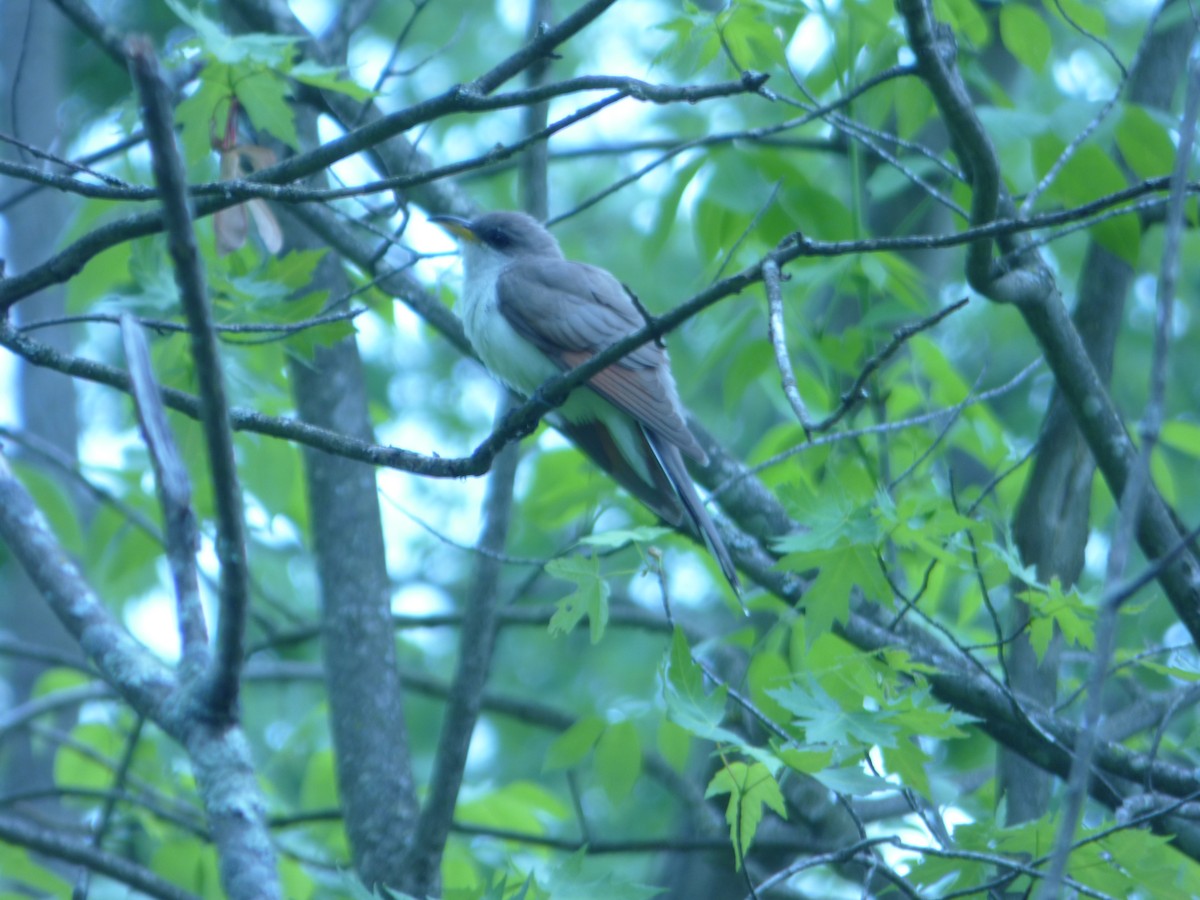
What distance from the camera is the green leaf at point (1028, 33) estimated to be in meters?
4.39

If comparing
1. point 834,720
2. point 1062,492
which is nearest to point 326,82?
point 834,720

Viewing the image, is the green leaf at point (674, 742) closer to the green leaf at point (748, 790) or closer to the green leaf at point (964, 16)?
the green leaf at point (748, 790)

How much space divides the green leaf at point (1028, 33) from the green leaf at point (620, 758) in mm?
2870

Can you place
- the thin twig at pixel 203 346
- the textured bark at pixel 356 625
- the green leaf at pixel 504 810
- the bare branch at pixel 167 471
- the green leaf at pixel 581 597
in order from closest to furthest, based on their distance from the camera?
the thin twig at pixel 203 346, the bare branch at pixel 167 471, the green leaf at pixel 581 597, the textured bark at pixel 356 625, the green leaf at pixel 504 810

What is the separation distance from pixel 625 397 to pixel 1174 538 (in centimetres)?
200

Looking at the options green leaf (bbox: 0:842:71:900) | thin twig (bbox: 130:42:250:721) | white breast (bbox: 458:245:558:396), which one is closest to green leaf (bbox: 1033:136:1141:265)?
white breast (bbox: 458:245:558:396)

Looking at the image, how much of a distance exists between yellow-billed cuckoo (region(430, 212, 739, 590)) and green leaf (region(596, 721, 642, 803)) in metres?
0.84

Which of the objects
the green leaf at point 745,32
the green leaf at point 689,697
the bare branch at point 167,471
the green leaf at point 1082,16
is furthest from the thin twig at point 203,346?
the green leaf at point 1082,16

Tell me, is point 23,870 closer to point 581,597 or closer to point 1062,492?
point 581,597

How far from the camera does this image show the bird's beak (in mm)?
5062

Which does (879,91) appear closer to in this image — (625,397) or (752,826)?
(625,397)

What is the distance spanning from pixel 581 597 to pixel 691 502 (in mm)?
782

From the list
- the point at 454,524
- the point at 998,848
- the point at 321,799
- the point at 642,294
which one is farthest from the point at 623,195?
the point at 998,848

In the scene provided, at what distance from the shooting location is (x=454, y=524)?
1221 centimetres
